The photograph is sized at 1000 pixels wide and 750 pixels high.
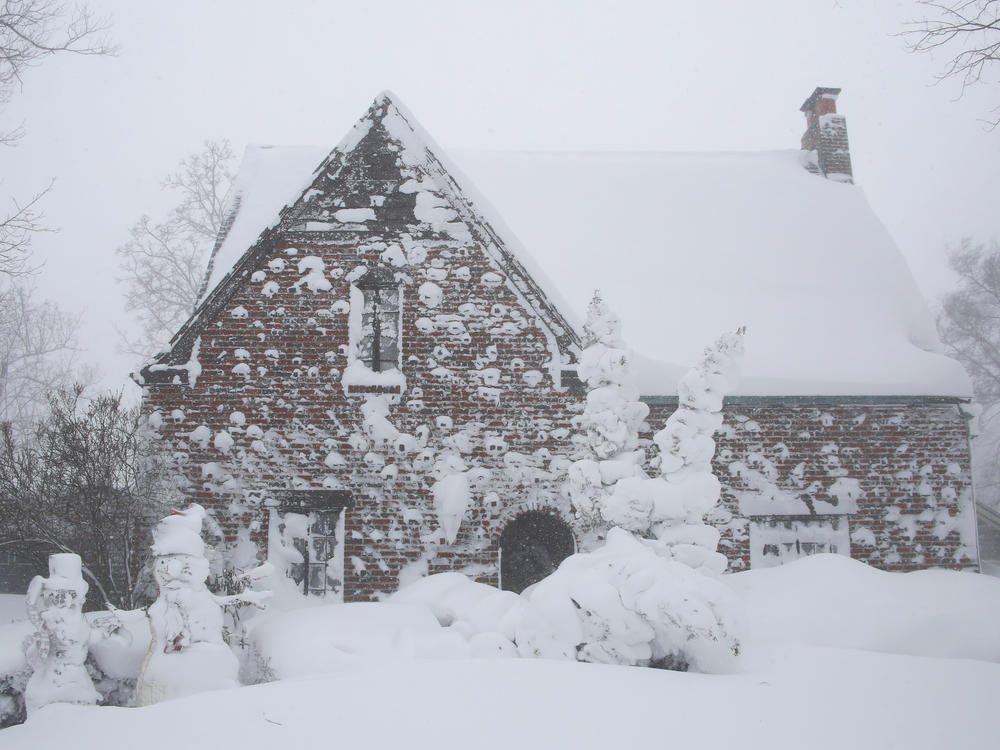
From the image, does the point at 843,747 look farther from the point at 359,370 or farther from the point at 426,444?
the point at 359,370

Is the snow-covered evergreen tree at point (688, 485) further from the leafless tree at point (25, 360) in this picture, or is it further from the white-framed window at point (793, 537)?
the leafless tree at point (25, 360)

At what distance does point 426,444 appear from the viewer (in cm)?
876

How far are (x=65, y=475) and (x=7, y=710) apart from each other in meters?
2.53

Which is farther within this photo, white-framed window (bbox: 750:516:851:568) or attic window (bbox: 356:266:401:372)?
white-framed window (bbox: 750:516:851:568)

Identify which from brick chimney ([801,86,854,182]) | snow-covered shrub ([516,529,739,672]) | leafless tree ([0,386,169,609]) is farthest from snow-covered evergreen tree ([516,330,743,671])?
brick chimney ([801,86,854,182])

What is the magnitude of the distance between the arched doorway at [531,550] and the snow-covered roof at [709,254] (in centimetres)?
233

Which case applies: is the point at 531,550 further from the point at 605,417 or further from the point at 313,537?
the point at 605,417

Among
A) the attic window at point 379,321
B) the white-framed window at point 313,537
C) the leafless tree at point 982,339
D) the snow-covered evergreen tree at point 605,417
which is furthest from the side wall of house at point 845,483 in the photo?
the leafless tree at point 982,339

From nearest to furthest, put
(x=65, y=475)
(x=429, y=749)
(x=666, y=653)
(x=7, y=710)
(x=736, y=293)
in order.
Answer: (x=429, y=749), (x=666, y=653), (x=7, y=710), (x=65, y=475), (x=736, y=293)

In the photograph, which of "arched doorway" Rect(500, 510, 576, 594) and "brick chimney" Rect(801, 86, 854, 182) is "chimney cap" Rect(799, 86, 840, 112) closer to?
"brick chimney" Rect(801, 86, 854, 182)

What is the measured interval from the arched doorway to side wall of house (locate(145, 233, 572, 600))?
708 millimetres

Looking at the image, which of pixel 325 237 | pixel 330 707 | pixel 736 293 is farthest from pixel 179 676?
pixel 736 293

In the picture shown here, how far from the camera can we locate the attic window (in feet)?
29.5

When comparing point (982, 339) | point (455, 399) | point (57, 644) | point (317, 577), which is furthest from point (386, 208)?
point (982, 339)
